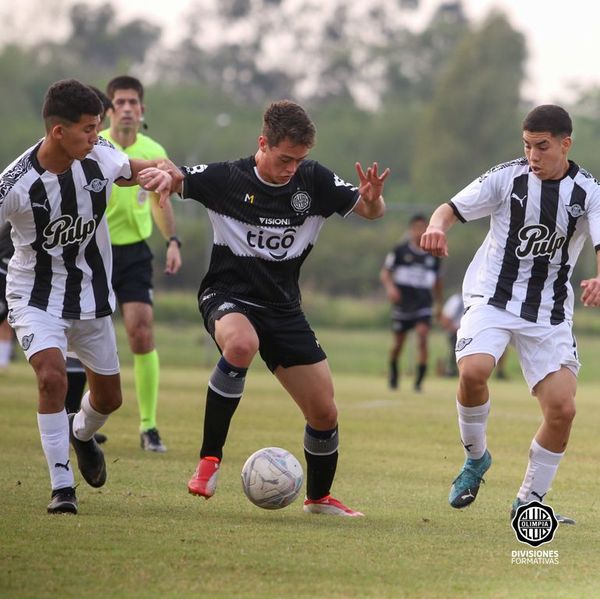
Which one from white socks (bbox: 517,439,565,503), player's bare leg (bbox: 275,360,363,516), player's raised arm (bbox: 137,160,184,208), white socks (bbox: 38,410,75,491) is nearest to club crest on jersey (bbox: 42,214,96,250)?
player's raised arm (bbox: 137,160,184,208)

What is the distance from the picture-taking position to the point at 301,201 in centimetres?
646

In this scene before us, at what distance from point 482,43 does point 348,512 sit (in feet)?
196

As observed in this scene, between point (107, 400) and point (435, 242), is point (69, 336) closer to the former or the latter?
point (107, 400)

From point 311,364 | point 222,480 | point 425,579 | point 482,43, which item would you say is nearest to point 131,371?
point 222,480

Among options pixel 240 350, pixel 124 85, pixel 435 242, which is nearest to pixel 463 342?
pixel 435 242

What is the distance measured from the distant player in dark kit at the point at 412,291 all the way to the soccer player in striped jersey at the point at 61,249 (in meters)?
11.6

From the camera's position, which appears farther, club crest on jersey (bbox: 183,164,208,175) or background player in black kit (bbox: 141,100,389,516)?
club crest on jersey (bbox: 183,164,208,175)

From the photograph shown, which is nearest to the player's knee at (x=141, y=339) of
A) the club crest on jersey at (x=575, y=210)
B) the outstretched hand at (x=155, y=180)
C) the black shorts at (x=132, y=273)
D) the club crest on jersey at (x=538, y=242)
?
the black shorts at (x=132, y=273)

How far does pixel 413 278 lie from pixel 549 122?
12067 mm

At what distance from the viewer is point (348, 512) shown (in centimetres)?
645

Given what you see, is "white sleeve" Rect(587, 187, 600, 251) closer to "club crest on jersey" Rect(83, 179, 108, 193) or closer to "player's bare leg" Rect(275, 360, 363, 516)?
"player's bare leg" Rect(275, 360, 363, 516)

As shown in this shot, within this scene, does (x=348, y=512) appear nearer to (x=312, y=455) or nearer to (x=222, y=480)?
(x=312, y=455)

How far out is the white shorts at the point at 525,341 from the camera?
6.35 m

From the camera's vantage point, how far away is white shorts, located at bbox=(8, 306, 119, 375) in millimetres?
6207
